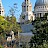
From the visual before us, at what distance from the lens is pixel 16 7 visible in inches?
2371

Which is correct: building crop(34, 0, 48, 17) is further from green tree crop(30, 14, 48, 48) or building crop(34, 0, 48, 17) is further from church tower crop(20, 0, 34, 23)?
green tree crop(30, 14, 48, 48)

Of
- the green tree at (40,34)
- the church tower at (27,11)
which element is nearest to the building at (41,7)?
the church tower at (27,11)

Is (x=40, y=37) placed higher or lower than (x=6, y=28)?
higher

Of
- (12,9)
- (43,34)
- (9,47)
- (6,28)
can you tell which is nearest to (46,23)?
(43,34)

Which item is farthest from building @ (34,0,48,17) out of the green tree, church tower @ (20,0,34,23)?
the green tree

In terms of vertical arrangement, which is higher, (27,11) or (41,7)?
(41,7)

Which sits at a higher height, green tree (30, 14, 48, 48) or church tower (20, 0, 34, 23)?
green tree (30, 14, 48, 48)

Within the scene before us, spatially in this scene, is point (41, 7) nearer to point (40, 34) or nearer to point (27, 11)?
point (27, 11)

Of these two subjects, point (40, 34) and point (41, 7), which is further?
point (41, 7)

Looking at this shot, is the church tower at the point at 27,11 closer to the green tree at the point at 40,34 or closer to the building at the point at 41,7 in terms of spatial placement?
the building at the point at 41,7

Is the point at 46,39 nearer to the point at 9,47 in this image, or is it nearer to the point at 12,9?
the point at 9,47

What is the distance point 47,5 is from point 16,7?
37.5m

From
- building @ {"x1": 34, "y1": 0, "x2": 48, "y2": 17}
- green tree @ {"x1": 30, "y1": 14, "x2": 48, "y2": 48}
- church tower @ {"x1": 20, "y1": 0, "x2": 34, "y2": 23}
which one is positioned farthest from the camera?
building @ {"x1": 34, "y1": 0, "x2": 48, "y2": 17}

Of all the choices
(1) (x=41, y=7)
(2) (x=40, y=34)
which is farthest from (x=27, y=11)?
(2) (x=40, y=34)
